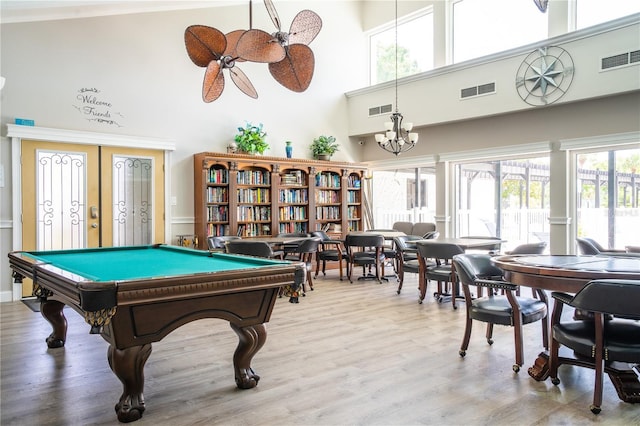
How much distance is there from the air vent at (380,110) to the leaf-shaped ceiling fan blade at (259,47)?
214 inches

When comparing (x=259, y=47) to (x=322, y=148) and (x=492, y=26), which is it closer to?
(x=322, y=148)

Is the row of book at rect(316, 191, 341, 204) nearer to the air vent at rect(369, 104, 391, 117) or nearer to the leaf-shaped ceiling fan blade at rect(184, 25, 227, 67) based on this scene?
the air vent at rect(369, 104, 391, 117)

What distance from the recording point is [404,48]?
9367 mm

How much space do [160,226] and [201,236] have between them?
681mm

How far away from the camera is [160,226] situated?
23.8ft

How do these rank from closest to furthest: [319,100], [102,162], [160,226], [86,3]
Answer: [86,3] → [102,162] → [160,226] → [319,100]

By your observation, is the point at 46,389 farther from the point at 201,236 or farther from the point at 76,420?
the point at 201,236

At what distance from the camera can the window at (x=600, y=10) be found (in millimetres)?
6246

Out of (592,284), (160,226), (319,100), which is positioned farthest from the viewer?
(319,100)

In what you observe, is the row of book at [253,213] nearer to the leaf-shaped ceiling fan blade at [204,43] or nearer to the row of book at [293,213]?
the row of book at [293,213]

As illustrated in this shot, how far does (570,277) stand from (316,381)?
184 cm

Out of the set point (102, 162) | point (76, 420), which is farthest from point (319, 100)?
point (76, 420)

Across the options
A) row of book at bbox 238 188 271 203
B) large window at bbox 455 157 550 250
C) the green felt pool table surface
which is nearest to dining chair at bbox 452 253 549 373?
the green felt pool table surface

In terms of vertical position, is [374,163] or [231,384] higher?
[374,163]
